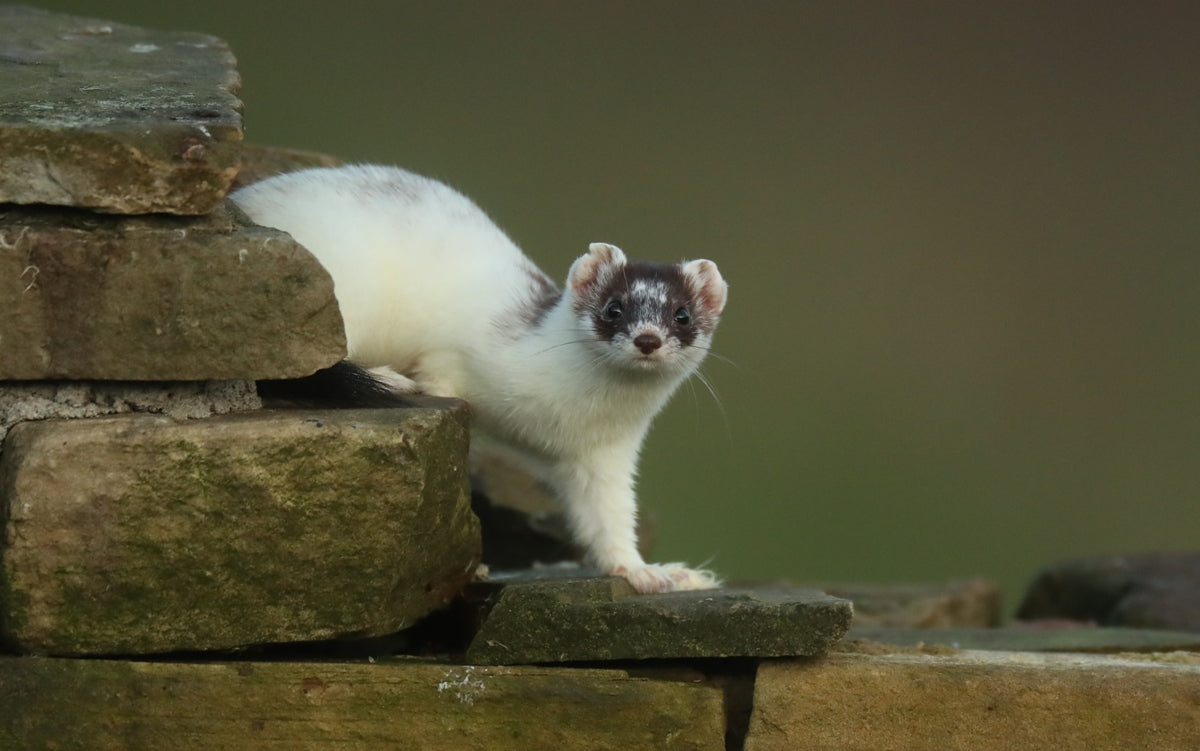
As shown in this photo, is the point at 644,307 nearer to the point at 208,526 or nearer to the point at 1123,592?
the point at 208,526

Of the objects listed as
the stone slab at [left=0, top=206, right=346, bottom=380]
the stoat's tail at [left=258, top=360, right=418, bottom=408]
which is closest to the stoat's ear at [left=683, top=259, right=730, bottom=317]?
the stoat's tail at [left=258, top=360, right=418, bottom=408]

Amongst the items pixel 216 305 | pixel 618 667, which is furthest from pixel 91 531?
pixel 618 667

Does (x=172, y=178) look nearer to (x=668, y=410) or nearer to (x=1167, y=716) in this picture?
(x=1167, y=716)

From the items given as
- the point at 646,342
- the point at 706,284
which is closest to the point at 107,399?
the point at 646,342

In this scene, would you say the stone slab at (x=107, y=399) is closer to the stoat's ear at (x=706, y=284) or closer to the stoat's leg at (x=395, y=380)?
the stoat's leg at (x=395, y=380)

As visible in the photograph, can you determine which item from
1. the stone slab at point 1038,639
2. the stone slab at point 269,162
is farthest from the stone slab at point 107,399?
the stone slab at point 1038,639

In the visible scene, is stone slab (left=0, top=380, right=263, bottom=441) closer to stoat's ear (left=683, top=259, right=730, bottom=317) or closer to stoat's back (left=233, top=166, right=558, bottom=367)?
stoat's back (left=233, top=166, right=558, bottom=367)

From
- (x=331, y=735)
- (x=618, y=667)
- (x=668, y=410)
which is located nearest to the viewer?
(x=331, y=735)
